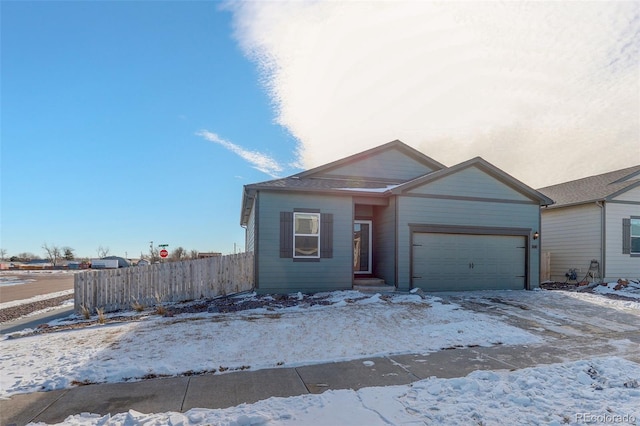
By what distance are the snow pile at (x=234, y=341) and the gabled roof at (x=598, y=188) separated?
34.0 ft

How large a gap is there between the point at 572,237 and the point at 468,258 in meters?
7.06

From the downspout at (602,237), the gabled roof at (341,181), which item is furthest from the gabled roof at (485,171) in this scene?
the downspout at (602,237)

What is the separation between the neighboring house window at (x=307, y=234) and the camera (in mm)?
10820

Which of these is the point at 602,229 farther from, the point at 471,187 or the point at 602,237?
the point at 471,187

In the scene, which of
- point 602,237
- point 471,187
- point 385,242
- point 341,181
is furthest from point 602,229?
point 341,181

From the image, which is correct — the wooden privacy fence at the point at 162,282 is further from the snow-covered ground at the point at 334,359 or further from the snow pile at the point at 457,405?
the snow pile at the point at 457,405

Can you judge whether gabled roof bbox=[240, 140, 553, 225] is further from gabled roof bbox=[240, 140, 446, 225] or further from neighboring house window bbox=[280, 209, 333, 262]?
neighboring house window bbox=[280, 209, 333, 262]

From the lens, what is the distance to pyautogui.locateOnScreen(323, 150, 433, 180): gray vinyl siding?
13562mm

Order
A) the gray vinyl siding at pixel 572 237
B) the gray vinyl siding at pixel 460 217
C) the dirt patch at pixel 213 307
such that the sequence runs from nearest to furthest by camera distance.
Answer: the dirt patch at pixel 213 307 < the gray vinyl siding at pixel 460 217 < the gray vinyl siding at pixel 572 237

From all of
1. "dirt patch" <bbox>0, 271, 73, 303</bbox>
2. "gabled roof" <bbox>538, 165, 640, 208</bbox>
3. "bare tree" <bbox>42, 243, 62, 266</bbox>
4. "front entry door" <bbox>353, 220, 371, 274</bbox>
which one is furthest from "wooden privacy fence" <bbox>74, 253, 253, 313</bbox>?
"bare tree" <bbox>42, 243, 62, 266</bbox>

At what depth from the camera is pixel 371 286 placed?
450 inches

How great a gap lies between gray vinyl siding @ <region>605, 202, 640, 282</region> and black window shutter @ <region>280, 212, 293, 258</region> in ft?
41.5

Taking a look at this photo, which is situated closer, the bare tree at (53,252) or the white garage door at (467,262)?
the white garage door at (467,262)

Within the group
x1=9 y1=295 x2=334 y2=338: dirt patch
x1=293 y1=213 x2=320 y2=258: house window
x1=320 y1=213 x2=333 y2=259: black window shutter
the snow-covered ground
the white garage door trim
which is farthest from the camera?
the white garage door trim
